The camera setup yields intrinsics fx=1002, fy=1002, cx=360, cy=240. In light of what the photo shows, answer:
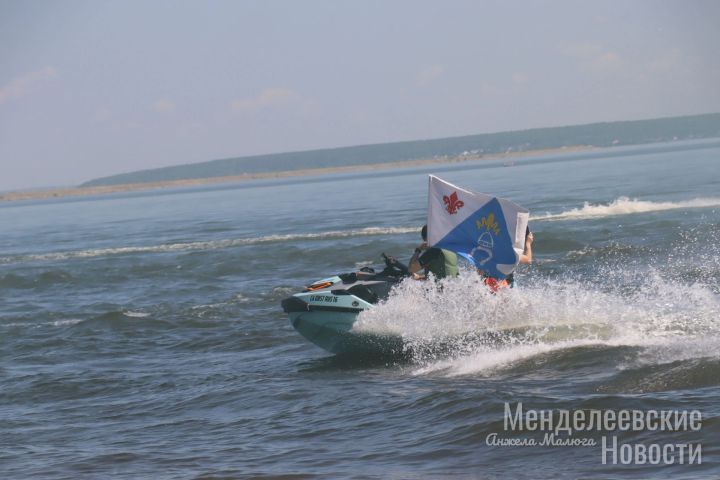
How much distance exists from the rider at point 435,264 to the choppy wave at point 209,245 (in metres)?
16.7

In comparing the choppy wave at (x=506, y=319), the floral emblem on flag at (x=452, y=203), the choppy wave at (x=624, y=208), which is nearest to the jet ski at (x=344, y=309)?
the choppy wave at (x=506, y=319)

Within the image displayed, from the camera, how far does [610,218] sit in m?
29.8

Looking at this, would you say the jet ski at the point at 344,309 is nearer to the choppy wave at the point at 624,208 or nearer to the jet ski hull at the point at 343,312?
the jet ski hull at the point at 343,312

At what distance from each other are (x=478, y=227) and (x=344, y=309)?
79.3 inches

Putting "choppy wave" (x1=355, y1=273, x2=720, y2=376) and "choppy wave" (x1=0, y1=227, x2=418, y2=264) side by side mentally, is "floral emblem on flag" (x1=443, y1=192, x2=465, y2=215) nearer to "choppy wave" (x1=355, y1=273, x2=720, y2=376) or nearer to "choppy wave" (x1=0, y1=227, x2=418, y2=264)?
"choppy wave" (x1=355, y1=273, x2=720, y2=376)

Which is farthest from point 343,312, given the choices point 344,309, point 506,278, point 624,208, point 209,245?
point 624,208

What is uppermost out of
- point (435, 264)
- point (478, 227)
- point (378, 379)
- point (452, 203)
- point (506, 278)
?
point (452, 203)

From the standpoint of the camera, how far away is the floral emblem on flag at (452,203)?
13.1 m

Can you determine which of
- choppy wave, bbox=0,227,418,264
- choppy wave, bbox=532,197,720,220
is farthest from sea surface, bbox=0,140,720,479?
choppy wave, bbox=532,197,720,220

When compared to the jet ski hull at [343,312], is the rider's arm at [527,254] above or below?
above

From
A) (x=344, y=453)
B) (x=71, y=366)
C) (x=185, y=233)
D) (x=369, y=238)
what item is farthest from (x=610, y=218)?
(x=344, y=453)

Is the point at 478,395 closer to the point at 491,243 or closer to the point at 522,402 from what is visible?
the point at 522,402

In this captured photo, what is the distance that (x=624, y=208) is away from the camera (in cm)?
3147

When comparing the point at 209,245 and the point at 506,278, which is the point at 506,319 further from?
the point at 209,245
